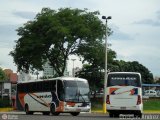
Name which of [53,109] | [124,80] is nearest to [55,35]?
[53,109]

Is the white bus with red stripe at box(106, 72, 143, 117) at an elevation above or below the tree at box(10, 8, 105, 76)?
below

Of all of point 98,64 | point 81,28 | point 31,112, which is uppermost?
point 81,28

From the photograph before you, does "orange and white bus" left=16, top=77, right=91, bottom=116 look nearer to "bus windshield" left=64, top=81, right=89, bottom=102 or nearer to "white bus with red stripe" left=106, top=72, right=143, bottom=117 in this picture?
"bus windshield" left=64, top=81, right=89, bottom=102

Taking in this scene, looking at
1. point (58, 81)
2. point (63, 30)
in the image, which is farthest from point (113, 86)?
point (63, 30)

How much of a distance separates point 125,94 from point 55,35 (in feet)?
100

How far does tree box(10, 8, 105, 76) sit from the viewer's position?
6297cm

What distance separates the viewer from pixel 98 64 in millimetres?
66188

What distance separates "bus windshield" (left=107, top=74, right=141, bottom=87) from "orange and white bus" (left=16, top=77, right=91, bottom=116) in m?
6.48

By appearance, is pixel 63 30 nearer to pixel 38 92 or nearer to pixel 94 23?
pixel 94 23

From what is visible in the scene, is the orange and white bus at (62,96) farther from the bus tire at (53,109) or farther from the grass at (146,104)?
the grass at (146,104)

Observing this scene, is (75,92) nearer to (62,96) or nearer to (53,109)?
(62,96)

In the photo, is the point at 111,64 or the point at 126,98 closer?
the point at 126,98

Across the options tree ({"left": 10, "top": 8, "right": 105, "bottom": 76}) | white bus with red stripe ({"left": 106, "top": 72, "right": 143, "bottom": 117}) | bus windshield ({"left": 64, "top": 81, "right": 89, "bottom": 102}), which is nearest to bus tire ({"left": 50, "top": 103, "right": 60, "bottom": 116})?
bus windshield ({"left": 64, "top": 81, "right": 89, "bottom": 102})

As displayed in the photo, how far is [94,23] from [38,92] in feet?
74.1
